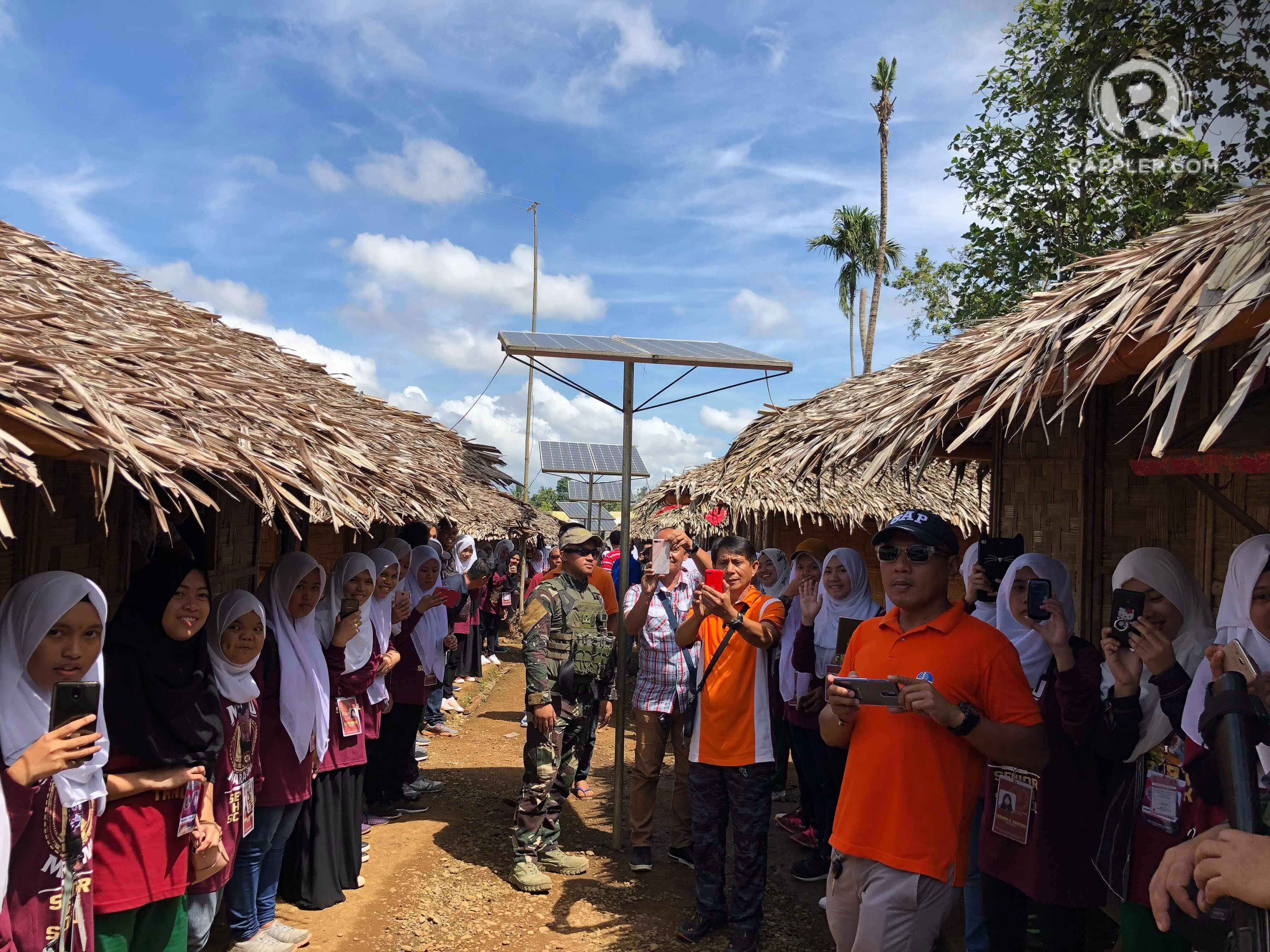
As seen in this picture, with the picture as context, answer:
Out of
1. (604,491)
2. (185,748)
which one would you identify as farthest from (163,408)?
(604,491)

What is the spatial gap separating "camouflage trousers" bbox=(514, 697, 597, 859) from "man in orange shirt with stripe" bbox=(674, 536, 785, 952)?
110 cm

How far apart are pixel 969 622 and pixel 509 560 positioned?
15.3 metres

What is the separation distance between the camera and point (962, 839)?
269 centimetres

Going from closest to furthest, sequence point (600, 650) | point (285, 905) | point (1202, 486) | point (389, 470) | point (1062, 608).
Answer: point (1062, 608) < point (1202, 486) < point (285, 905) < point (389, 470) < point (600, 650)

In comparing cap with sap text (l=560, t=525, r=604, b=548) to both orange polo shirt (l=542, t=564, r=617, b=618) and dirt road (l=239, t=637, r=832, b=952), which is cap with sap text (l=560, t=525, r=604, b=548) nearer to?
orange polo shirt (l=542, t=564, r=617, b=618)

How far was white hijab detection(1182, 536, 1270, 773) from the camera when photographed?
90.1 inches

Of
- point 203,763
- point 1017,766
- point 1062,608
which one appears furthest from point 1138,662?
point 203,763

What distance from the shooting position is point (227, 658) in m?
3.66

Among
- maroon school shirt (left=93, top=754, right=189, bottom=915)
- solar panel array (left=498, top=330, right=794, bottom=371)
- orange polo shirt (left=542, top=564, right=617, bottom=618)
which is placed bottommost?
maroon school shirt (left=93, top=754, right=189, bottom=915)

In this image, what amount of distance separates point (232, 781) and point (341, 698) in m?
1.27

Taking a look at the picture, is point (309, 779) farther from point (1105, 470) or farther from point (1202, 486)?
point (1105, 470)

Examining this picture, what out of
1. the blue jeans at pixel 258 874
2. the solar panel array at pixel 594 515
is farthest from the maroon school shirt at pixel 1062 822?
the solar panel array at pixel 594 515

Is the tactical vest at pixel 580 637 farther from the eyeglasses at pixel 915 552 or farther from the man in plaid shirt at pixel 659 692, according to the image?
the eyeglasses at pixel 915 552

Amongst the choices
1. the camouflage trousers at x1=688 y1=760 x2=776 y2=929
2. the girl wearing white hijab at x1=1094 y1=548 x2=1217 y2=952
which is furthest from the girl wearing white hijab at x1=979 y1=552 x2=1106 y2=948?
the camouflage trousers at x1=688 y1=760 x2=776 y2=929
